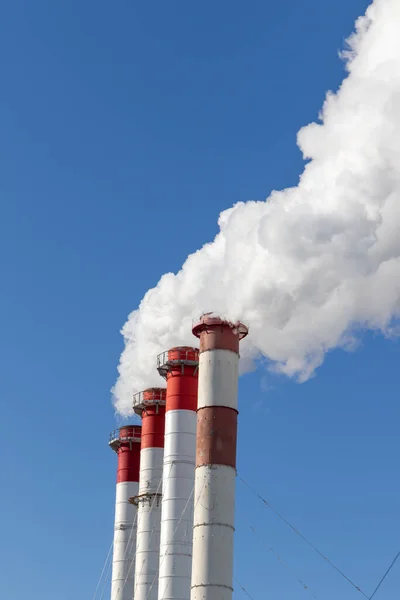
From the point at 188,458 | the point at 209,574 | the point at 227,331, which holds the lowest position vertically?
the point at 209,574

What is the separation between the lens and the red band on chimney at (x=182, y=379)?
5962 cm

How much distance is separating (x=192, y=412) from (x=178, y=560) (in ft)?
26.4

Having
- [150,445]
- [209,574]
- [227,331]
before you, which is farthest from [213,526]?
[150,445]

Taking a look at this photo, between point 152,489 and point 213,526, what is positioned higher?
point 152,489

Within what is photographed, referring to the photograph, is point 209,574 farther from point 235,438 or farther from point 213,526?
point 235,438

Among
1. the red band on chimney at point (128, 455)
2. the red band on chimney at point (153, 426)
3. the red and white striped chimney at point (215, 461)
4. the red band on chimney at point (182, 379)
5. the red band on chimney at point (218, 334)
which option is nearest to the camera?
the red and white striped chimney at point (215, 461)

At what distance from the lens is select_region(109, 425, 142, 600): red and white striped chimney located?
68.7m

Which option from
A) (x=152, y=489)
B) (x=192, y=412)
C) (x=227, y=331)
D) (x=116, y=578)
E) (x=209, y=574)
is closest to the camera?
(x=209, y=574)

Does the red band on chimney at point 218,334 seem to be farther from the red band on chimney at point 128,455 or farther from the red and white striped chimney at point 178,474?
the red band on chimney at point 128,455

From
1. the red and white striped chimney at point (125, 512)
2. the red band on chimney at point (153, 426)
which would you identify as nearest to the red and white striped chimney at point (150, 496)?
the red band on chimney at point (153, 426)

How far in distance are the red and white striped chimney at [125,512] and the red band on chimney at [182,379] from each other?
1284 cm

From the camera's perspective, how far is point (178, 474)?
58.2 m

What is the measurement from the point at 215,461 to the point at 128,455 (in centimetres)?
Answer: 2036

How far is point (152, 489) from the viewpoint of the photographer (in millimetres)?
64500
